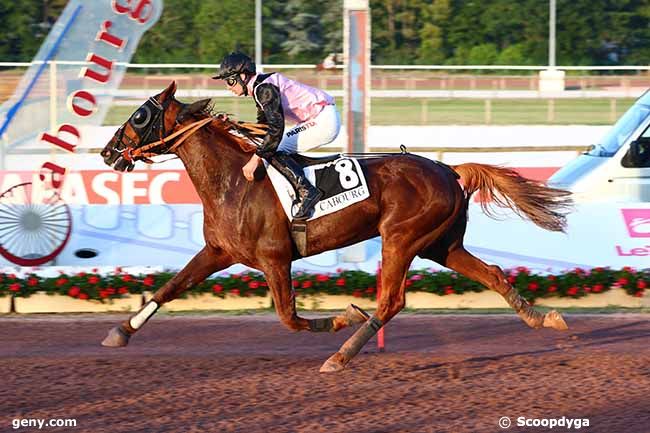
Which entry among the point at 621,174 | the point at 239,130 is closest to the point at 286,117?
the point at 239,130

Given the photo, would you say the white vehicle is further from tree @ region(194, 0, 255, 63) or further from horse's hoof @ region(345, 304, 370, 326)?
tree @ region(194, 0, 255, 63)

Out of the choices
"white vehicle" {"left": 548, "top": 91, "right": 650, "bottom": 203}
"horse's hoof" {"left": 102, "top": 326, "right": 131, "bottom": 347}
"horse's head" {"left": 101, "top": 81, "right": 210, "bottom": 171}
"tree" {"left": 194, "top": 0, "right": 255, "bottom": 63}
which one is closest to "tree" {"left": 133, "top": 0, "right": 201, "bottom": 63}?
"tree" {"left": 194, "top": 0, "right": 255, "bottom": 63}

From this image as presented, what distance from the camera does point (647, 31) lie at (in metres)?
41.0

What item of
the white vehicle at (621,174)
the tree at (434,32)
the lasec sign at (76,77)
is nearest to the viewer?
the lasec sign at (76,77)

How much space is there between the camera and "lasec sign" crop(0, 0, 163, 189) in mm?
11633

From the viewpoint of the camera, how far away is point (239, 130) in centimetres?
768

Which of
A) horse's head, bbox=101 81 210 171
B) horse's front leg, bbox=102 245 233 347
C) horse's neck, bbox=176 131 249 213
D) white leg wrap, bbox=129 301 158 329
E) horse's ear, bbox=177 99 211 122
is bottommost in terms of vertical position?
white leg wrap, bbox=129 301 158 329

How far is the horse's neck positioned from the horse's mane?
85 mm

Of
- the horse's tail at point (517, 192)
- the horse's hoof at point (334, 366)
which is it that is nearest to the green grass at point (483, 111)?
the horse's tail at point (517, 192)

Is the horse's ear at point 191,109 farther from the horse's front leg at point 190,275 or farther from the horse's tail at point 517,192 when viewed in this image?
the horse's tail at point 517,192

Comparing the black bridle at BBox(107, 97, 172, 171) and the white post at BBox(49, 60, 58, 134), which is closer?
the black bridle at BBox(107, 97, 172, 171)

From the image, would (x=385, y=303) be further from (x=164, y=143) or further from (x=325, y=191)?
(x=164, y=143)

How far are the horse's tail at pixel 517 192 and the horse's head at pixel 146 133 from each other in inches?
79.4

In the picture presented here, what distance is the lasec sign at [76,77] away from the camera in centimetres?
1163
